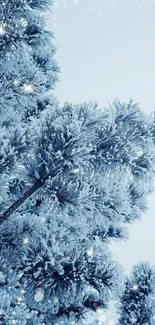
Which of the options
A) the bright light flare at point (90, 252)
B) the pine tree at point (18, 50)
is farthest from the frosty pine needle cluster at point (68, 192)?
the pine tree at point (18, 50)

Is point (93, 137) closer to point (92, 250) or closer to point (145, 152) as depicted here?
point (145, 152)

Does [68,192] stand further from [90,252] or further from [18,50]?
[18,50]

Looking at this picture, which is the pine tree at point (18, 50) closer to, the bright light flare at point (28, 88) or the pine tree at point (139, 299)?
the bright light flare at point (28, 88)

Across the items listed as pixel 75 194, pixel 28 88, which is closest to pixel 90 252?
pixel 75 194

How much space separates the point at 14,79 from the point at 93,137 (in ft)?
7.49

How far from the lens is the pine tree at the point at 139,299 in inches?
155

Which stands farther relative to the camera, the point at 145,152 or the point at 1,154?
the point at 145,152

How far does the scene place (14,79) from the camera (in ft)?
15.7

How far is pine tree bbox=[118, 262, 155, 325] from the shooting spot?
3.94 metres

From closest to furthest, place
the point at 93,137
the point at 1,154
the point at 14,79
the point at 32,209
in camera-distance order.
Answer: the point at 1,154 → the point at 93,137 → the point at 32,209 → the point at 14,79

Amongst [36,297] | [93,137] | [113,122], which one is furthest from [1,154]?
[36,297]

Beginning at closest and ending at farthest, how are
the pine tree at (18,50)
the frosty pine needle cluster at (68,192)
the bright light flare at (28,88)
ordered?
the frosty pine needle cluster at (68,192) < the pine tree at (18,50) < the bright light flare at (28,88)

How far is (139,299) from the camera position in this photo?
13.3 ft

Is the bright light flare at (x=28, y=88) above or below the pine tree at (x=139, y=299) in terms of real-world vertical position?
above
